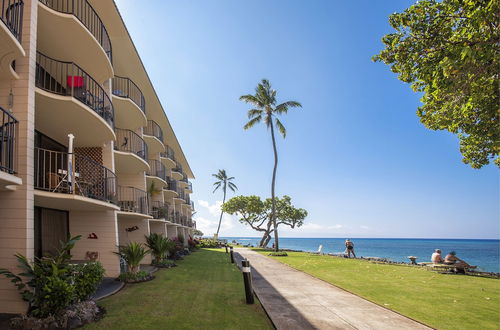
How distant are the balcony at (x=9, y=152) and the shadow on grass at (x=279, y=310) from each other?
6.32 m

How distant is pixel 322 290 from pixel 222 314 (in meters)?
4.53

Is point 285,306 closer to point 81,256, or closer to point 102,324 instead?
point 102,324

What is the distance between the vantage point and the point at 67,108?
9438 mm

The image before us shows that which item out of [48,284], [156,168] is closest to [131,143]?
[156,168]

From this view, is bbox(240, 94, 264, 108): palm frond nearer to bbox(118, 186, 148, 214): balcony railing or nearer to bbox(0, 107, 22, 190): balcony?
bbox(118, 186, 148, 214): balcony railing

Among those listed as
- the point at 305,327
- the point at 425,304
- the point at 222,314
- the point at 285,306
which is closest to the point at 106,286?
the point at 222,314

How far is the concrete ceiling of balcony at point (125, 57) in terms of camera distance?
12.8 m

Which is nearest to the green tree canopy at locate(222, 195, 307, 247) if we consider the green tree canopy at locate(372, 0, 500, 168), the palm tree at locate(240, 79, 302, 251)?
the palm tree at locate(240, 79, 302, 251)

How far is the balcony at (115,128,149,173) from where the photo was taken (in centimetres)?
1647

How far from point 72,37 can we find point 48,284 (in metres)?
7.77

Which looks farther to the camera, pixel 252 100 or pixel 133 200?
pixel 252 100

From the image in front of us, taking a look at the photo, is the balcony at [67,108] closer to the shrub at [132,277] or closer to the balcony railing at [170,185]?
the shrub at [132,277]

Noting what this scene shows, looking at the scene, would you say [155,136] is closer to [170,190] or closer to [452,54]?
[170,190]

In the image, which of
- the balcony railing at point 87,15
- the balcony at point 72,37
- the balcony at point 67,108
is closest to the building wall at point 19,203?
the balcony at point 67,108
